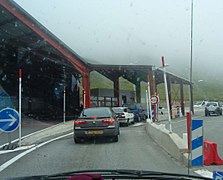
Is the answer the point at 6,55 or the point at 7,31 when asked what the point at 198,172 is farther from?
the point at 6,55

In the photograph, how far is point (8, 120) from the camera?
11.8m

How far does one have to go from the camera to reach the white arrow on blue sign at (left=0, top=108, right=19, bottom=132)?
1171 cm

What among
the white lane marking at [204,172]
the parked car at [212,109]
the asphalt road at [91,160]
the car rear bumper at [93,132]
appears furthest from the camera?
the parked car at [212,109]

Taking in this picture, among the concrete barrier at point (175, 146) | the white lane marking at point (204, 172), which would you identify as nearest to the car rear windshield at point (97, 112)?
the concrete barrier at point (175, 146)

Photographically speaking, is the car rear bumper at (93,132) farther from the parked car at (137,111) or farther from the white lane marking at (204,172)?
the parked car at (137,111)

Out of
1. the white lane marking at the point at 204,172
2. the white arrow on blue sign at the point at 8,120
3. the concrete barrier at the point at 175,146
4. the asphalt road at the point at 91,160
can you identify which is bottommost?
the asphalt road at the point at 91,160

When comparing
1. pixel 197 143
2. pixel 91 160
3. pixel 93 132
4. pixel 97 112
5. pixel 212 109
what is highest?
pixel 97 112

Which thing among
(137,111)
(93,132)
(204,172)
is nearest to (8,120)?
(93,132)

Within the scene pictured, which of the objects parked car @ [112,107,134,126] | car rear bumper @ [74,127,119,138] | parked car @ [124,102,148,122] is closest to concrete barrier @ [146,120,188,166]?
car rear bumper @ [74,127,119,138]

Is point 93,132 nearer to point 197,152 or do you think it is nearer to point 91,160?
point 91,160

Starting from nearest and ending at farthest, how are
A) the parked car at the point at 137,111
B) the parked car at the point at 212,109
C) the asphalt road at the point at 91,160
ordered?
the asphalt road at the point at 91,160 < the parked car at the point at 137,111 < the parked car at the point at 212,109

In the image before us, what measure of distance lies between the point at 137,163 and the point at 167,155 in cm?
162

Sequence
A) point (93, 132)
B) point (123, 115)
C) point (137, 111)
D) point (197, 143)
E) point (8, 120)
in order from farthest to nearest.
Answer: point (137, 111)
point (123, 115)
point (93, 132)
point (8, 120)
point (197, 143)

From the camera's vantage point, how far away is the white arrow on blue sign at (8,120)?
461 inches
